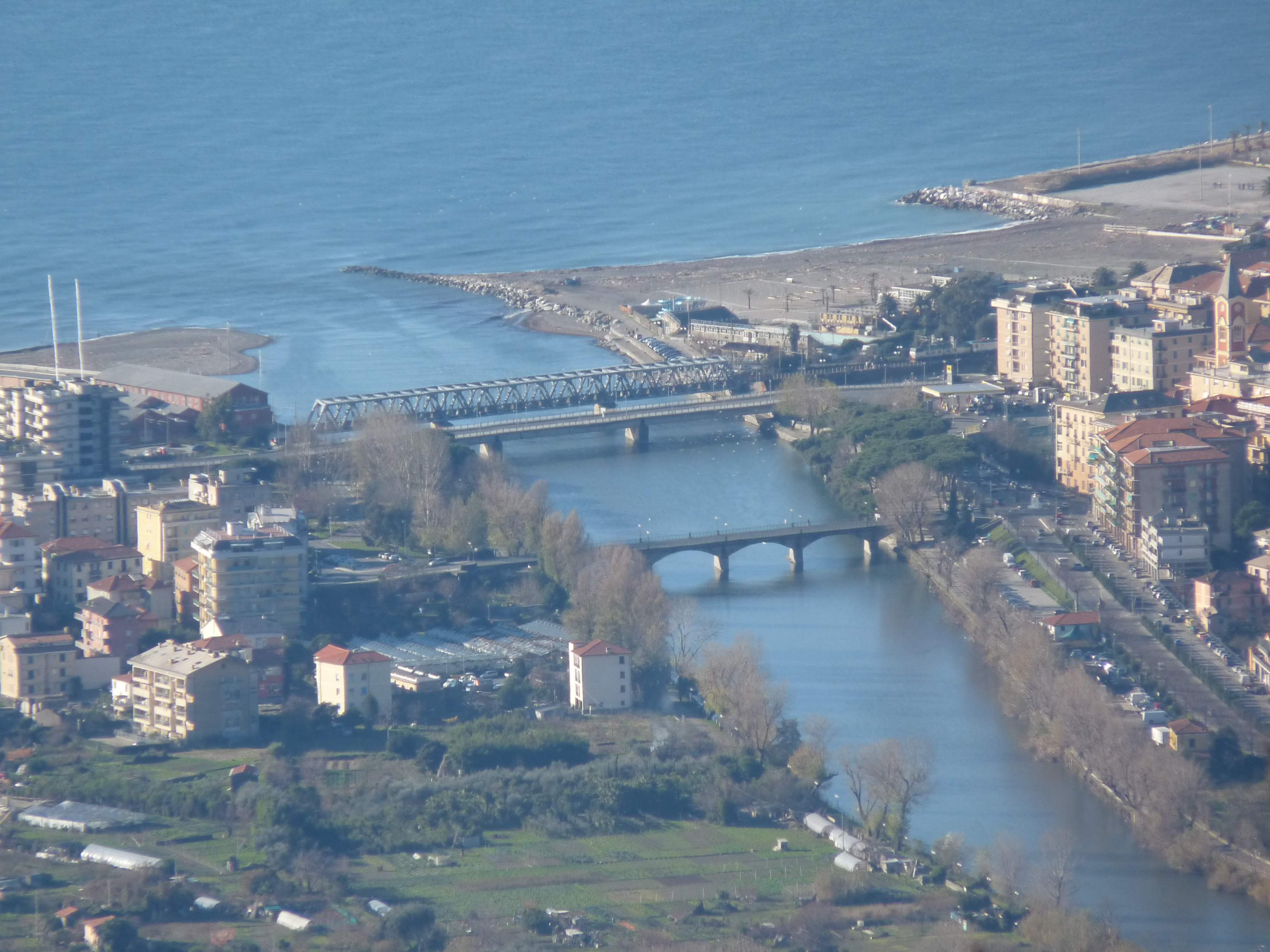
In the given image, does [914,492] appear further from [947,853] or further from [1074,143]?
[1074,143]

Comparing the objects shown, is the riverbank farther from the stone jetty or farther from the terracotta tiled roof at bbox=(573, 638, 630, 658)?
the terracotta tiled roof at bbox=(573, 638, 630, 658)

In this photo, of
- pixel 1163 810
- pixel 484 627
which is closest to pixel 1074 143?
pixel 484 627

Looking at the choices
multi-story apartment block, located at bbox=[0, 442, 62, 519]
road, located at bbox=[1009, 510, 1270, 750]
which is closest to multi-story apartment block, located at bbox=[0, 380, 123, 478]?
multi-story apartment block, located at bbox=[0, 442, 62, 519]

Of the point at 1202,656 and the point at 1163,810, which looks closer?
the point at 1163,810

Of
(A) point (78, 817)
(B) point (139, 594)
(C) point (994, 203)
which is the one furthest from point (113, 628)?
(C) point (994, 203)

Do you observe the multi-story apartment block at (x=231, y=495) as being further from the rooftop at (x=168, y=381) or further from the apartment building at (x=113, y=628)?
the rooftop at (x=168, y=381)

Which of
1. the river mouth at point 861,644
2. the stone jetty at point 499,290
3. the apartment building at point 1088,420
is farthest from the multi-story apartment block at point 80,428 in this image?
the stone jetty at point 499,290

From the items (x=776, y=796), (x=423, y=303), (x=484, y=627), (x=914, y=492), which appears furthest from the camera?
(x=423, y=303)
